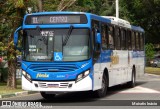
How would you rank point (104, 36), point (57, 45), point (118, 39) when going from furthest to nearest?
point (118, 39) < point (104, 36) < point (57, 45)

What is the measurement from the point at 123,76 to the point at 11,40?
5764 millimetres

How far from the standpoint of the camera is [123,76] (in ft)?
71.8

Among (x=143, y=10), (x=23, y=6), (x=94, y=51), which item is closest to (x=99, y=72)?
(x=94, y=51)

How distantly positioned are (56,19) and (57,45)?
101 centimetres

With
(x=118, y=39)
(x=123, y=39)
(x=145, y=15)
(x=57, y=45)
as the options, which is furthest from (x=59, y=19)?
(x=145, y=15)

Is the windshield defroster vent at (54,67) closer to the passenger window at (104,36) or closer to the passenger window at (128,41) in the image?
the passenger window at (104,36)

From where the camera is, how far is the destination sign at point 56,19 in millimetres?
16312

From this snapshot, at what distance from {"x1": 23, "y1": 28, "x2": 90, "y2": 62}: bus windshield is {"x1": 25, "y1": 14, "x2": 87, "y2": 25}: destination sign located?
1.08 ft

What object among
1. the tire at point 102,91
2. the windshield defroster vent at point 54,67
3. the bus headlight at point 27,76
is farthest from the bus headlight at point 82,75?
the tire at point 102,91

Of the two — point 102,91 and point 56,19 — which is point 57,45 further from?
point 102,91

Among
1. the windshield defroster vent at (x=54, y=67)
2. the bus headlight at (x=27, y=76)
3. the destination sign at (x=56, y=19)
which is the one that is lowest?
the bus headlight at (x=27, y=76)

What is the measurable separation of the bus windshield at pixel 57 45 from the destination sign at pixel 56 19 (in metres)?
0.33

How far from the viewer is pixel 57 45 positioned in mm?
15984

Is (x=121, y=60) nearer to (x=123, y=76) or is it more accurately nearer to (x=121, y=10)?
(x=123, y=76)
